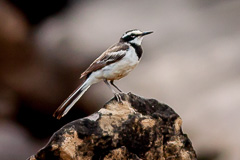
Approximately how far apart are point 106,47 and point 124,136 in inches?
281

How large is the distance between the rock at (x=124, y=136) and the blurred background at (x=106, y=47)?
4.49 meters

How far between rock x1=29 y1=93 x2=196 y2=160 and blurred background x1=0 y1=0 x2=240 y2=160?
4491 millimetres

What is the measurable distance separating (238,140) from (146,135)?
200 inches

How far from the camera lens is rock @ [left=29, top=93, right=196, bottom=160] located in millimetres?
5316

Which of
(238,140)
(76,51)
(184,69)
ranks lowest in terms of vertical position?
(238,140)

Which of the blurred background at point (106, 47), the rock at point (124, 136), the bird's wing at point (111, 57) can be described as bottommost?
the blurred background at point (106, 47)

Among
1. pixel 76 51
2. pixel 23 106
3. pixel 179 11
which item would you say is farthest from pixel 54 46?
pixel 179 11

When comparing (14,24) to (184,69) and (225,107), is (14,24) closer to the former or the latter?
(184,69)

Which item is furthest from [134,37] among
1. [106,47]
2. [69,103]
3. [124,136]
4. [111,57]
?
[106,47]

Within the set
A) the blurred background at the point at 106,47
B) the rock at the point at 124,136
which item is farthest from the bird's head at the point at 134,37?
the blurred background at the point at 106,47

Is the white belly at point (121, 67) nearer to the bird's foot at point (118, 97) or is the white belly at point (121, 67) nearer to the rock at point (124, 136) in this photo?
the rock at point (124, 136)

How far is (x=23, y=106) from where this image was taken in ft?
42.6

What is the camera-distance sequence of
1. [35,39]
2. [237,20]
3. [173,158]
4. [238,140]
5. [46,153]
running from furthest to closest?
[35,39] < [237,20] < [238,140] < [173,158] < [46,153]

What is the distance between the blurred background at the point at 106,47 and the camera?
1127 centimetres
